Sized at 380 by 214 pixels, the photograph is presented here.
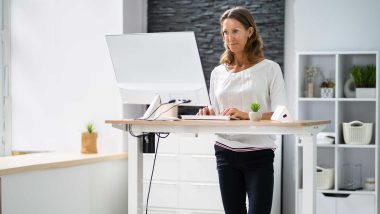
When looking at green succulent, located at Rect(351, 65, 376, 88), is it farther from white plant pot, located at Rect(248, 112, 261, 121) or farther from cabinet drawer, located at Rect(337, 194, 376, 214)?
white plant pot, located at Rect(248, 112, 261, 121)

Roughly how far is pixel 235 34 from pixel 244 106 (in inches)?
12.8

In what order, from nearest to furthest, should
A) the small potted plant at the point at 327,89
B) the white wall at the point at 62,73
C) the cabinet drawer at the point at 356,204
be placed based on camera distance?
the cabinet drawer at the point at 356,204
the small potted plant at the point at 327,89
the white wall at the point at 62,73

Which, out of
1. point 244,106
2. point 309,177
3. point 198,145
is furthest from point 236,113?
point 198,145

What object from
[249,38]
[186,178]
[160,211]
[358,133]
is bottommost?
[160,211]

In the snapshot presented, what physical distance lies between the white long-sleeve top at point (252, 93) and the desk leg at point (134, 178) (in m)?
0.45

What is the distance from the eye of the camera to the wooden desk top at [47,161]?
362 cm

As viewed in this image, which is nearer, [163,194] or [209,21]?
[163,194]

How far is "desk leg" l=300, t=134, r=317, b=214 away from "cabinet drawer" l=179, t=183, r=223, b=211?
204 centimetres

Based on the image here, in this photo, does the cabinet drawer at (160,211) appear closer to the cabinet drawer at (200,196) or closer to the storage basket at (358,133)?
the cabinet drawer at (200,196)

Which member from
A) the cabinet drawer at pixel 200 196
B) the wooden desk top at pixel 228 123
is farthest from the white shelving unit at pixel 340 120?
the wooden desk top at pixel 228 123

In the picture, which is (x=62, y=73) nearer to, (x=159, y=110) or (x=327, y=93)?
(x=327, y=93)

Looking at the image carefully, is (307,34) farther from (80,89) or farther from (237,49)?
(237,49)

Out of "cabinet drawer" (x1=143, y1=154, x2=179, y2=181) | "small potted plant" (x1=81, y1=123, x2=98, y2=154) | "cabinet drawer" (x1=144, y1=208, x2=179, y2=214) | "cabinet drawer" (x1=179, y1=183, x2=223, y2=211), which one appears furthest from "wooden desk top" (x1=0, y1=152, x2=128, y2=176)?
"cabinet drawer" (x1=179, y1=183, x2=223, y2=211)

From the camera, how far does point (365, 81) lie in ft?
15.3
